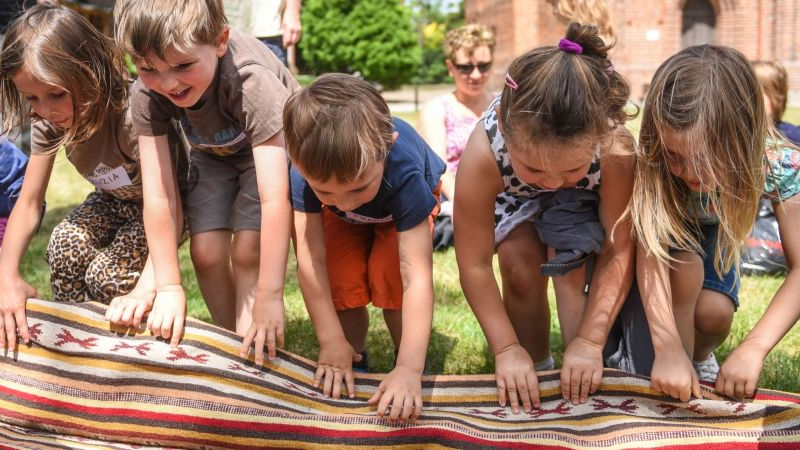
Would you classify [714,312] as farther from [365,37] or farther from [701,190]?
[365,37]

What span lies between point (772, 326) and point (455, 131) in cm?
320

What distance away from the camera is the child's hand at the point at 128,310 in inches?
102

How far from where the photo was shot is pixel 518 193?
2719 millimetres

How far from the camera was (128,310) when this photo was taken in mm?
2598

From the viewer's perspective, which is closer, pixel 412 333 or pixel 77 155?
pixel 412 333

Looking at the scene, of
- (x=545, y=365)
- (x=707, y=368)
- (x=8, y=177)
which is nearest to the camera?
(x=707, y=368)

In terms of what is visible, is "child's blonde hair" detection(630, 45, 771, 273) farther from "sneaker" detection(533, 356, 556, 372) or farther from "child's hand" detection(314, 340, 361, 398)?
"child's hand" detection(314, 340, 361, 398)

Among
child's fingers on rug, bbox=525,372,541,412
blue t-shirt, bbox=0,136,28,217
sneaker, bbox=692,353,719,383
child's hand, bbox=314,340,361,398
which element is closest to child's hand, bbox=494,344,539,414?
child's fingers on rug, bbox=525,372,541,412

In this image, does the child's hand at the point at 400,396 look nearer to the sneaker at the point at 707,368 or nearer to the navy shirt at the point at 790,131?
the sneaker at the point at 707,368

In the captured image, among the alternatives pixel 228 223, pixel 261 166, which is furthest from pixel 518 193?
pixel 228 223

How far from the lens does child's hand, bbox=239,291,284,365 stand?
100 inches

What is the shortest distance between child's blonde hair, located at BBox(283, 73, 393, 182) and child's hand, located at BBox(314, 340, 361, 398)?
64cm

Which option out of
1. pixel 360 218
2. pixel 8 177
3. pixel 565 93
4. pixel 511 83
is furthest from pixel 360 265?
pixel 8 177

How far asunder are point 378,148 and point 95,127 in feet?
3.87
